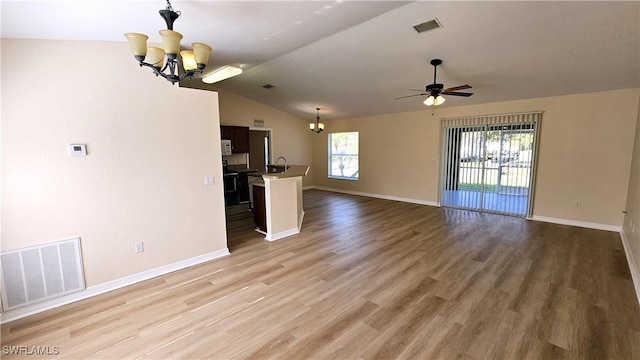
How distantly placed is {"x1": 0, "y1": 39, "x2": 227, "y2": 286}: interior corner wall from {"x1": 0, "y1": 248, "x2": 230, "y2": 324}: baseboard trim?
0.19 feet

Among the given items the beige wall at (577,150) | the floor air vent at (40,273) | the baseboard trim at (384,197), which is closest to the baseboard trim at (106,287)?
the floor air vent at (40,273)

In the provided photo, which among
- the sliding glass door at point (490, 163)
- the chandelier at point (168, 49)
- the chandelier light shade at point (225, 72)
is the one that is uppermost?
the chandelier light shade at point (225, 72)

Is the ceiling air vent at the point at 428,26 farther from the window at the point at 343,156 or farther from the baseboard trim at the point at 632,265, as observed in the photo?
the window at the point at 343,156

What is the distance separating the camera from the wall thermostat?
102 inches

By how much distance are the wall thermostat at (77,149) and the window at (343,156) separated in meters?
6.92

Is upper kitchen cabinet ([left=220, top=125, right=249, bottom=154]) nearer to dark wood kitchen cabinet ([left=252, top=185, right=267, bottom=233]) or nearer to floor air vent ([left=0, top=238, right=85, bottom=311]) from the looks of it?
dark wood kitchen cabinet ([left=252, top=185, right=267, bottom=233])

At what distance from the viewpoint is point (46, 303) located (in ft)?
8.40

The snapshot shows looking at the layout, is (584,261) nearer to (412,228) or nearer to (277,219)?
(412,228)

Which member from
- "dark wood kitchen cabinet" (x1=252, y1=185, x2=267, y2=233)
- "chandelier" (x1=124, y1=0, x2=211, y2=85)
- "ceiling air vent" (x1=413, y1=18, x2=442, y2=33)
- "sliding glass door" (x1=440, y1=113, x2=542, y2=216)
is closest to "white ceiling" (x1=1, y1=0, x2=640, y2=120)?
"ceiling air vent" (x1=413, y1=18, x2=442, y2=33)

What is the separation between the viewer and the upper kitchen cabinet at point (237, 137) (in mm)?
7086

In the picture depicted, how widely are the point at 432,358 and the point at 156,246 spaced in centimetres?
305

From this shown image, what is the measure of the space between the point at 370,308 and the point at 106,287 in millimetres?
2785

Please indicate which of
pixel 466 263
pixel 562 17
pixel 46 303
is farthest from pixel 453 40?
pixel 46 303

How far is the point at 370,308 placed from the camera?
2.49m
